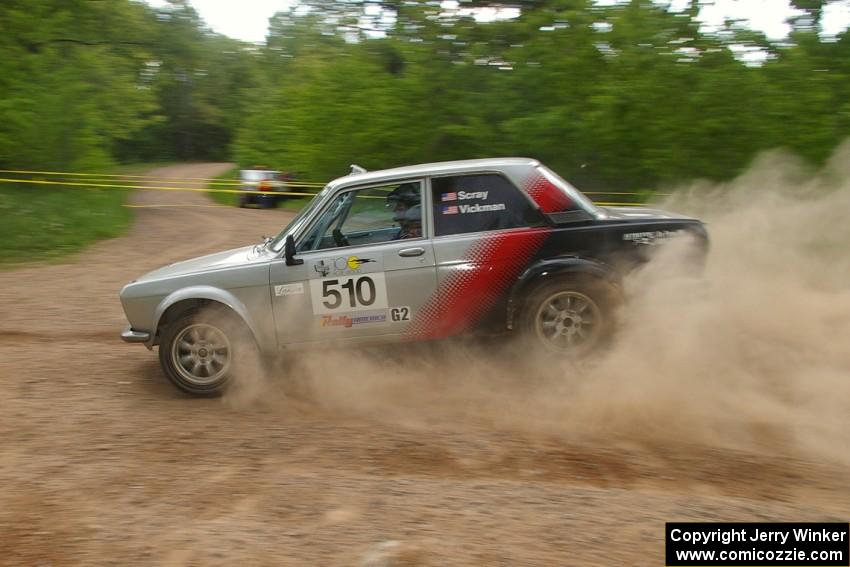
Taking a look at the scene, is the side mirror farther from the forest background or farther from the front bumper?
the forest background

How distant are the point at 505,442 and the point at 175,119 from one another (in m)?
68.0

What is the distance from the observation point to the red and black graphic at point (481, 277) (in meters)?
5.89

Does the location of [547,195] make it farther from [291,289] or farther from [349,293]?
[291,289]

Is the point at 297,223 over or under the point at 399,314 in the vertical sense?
over

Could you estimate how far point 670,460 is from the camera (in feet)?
15.1

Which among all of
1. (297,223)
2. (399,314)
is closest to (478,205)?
(399,314)

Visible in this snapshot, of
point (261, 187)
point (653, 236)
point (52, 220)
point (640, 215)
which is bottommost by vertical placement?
point (653, 236)

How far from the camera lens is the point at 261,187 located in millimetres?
22453

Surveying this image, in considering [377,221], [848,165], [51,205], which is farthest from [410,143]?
[377,221]

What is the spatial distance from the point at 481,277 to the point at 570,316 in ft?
2.61

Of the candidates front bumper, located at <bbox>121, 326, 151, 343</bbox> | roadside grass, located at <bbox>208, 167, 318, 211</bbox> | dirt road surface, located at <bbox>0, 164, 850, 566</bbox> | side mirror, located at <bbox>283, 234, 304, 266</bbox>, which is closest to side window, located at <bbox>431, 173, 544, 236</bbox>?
side mirror, located at <bbox>283, 234, 304, 266</bbox>

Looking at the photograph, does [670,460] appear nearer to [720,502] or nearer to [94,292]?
[720,502]

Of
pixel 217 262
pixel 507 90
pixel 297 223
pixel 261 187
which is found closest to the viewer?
pixel 297 223

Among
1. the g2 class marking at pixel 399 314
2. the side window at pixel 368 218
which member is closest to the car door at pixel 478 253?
the g2 class marking at pixel 399 314
